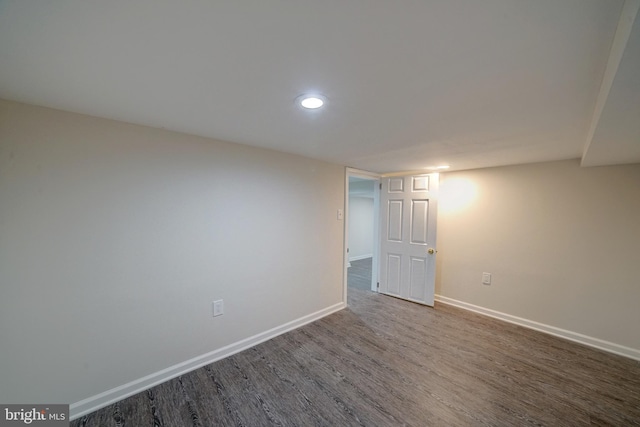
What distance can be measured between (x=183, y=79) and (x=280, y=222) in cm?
174

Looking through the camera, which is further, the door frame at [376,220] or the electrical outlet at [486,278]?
the door frame at [376,220]

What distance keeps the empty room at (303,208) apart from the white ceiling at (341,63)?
11 millimetres

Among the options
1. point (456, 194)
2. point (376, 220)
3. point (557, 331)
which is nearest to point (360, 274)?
point (376, 220)

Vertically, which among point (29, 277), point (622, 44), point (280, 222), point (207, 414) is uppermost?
point (622, 44)

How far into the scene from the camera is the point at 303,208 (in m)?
2.95

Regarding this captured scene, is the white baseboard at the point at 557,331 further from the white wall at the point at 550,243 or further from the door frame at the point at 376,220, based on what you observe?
the door frame at the point at 376,220

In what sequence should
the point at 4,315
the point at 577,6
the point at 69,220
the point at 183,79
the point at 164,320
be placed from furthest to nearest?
the point at 164,320
the point at 69,220
the point at 4,315
the point at 183,79
the point at 577,6

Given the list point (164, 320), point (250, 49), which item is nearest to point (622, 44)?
point (250, 49)

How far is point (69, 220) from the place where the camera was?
1.61 meters

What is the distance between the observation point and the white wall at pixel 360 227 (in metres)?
7.16

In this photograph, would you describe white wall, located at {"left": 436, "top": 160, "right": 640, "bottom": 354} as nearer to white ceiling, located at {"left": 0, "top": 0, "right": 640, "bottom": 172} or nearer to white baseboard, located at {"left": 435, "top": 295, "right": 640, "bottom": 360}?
white baseboard, located at {"left": 435, "top": 295, "right": 640, "bottom": 360}

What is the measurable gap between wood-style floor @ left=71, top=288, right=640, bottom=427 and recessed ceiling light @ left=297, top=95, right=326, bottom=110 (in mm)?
2092

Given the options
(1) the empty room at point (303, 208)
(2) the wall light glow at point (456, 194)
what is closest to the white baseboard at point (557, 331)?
(1) the empty room at point (303, 208)

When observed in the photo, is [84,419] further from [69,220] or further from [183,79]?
[183,79]
